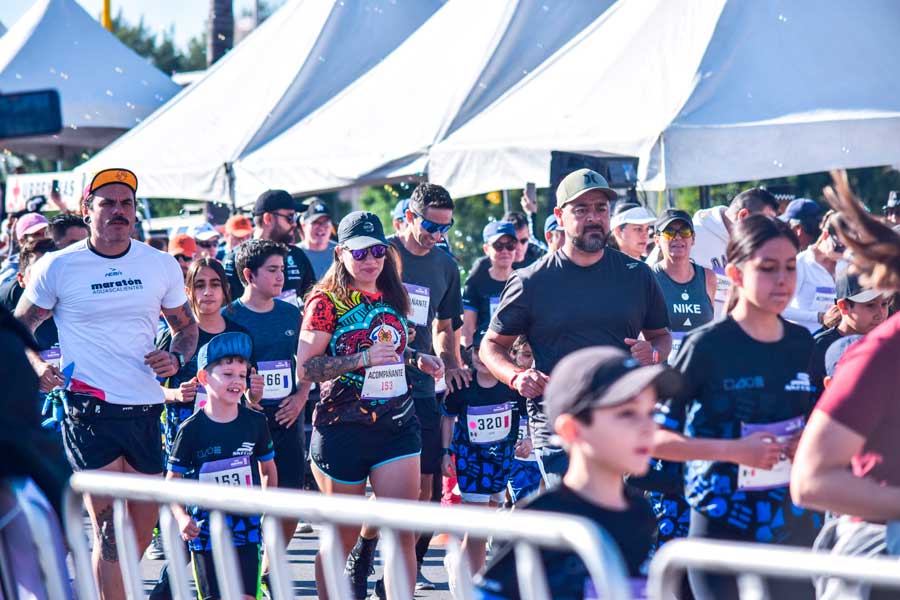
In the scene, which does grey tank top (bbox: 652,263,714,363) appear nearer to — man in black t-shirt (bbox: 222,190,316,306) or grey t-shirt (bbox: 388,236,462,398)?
grey t-shirt (bbox: 388,236,462,398)

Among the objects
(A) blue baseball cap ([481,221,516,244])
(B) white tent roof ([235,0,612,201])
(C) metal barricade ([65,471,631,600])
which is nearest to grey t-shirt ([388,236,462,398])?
(A) blue baseball cap ([481,221,516,244])

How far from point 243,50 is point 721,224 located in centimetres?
984

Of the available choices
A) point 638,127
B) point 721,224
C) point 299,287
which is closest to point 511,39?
point 638,127

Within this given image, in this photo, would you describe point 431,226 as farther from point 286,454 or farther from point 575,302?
point 575,302

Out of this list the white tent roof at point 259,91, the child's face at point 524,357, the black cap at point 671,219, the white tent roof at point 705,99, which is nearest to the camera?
the child's face at point 524,357

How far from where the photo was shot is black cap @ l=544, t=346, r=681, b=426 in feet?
11.6

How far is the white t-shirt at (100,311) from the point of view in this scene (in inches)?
254

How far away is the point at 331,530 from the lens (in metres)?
3.54

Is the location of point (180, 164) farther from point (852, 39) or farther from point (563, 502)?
point (563, 502)

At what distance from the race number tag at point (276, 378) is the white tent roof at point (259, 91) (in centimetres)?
791

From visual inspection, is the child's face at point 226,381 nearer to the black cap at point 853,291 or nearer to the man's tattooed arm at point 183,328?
the man's tattooed arm at point 183,328

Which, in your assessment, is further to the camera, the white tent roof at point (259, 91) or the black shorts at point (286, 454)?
the white tent roof at point (259, 91)

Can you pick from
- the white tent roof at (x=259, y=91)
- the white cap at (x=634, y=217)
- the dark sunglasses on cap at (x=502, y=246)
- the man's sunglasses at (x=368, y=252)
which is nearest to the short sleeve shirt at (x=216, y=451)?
the man's sunglasses at (x=368, y=252)

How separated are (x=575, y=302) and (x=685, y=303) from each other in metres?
2.09
